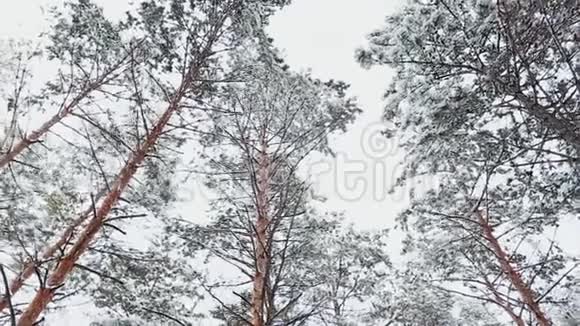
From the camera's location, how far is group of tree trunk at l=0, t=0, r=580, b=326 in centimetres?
650

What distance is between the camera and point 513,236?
9398 millimetres

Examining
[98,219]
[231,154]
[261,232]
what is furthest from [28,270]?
[261,232]

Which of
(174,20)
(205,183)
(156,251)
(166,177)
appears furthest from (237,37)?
(156,251)

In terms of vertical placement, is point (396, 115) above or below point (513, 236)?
above

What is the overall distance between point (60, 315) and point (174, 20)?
6947 mm

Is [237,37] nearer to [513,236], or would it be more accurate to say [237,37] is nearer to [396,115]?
[396,115]

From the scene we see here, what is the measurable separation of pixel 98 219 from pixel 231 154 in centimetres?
555

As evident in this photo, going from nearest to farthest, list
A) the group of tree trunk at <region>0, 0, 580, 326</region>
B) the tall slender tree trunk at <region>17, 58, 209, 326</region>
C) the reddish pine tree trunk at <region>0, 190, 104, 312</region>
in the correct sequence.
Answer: the tall slender tree trunk at <region>17, 58, 209, 326</region>, the reddish pine tree trunk at <region>0, 190, 104, 312</region>, the group of tree trunk at <region>0, 0, 580, 326</region>

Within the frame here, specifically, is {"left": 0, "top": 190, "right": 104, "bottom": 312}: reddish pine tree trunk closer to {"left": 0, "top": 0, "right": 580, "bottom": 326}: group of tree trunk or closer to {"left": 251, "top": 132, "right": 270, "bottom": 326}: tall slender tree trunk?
{"left": 0, "top": 0, "right": 580, "bottom": 326}: group of tree trunk

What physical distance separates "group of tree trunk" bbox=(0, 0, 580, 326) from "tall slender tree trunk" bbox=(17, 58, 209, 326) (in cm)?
5

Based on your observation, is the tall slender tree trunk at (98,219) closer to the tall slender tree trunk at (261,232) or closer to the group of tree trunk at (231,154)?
the group of tree trunk at (231,154)

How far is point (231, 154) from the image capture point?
10.2m

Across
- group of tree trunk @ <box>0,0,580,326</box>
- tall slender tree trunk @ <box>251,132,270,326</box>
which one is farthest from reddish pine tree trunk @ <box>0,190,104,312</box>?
tall slender tree trunk @ <box>251,132,270,326</box>

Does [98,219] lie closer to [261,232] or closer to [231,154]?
[261,232]
